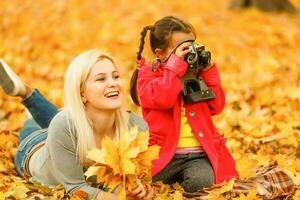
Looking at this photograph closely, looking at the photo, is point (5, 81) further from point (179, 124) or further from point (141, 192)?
point (141, 192)

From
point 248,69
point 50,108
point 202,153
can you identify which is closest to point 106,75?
point 202,153

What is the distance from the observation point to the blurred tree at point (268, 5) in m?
11.3

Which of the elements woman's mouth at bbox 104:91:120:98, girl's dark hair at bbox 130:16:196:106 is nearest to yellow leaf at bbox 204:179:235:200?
woman's mouth at bbox 104:91:120:98

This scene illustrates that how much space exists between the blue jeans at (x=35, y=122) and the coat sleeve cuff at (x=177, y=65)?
45.2 inches

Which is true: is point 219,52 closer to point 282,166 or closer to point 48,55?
point 48,55

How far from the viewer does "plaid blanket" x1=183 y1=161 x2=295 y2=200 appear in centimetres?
363

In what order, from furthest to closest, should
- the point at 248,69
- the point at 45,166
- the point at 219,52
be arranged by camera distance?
1. the point at 219,52
2. the point at 248,69
3. the point at 45,166

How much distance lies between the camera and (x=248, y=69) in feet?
26.0

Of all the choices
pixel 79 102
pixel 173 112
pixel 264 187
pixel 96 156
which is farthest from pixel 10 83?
pixel 264 187

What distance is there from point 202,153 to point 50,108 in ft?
4.27

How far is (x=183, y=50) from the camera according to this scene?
12.2ft

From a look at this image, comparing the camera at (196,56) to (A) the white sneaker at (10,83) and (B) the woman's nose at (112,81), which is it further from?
(A) the white sneaker at (10,83)

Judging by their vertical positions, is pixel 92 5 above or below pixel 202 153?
above

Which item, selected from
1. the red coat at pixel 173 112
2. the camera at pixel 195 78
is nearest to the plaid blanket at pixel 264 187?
the red coat at pixel 173 112
